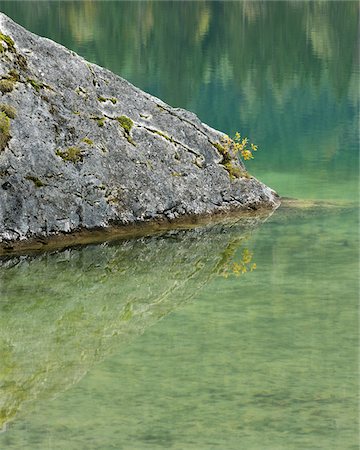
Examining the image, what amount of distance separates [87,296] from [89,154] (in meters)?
3.41

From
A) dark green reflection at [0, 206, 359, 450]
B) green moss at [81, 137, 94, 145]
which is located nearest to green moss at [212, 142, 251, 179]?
dark green reflection at [0, 206, 359, 450]

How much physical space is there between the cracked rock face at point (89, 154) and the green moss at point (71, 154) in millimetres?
19

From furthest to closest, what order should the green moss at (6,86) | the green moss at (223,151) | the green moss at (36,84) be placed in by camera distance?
the green moss at (223,151) < the green moss at (36,84) < the green moss at (6,86)

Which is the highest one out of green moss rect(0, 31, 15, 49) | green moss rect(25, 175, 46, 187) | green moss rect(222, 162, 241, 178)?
green moss rect(0, 31, 15, 49)

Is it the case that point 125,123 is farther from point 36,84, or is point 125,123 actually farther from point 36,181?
point 36,181

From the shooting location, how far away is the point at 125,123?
18.0 metres

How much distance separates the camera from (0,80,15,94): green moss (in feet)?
55.2

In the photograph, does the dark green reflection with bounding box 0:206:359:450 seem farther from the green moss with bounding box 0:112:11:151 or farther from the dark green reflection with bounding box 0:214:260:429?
the green moss with bounding box 0:112:11:151

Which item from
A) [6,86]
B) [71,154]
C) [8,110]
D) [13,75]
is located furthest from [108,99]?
[8,110]

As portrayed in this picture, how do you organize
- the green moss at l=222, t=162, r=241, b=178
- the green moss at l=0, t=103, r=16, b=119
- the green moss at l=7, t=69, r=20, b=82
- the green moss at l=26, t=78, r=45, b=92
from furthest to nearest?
the green moss at l=222, t=162, r=241, b=178 → the green moss at l=26, t=78, r=45, b=92 → the green moss at l=7, t=69, r=20, b=82 → the green moss at l=0, t=103, r=16, b=119

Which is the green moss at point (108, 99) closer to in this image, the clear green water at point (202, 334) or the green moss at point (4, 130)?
the green moss at point (4, 130)

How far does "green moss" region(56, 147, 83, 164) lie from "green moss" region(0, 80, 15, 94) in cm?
107

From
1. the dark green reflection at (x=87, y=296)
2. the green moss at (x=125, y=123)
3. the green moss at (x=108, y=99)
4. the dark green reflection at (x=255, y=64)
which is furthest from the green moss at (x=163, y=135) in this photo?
the dark green reflection at (x=255, y=64)

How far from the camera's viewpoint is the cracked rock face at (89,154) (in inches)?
650
